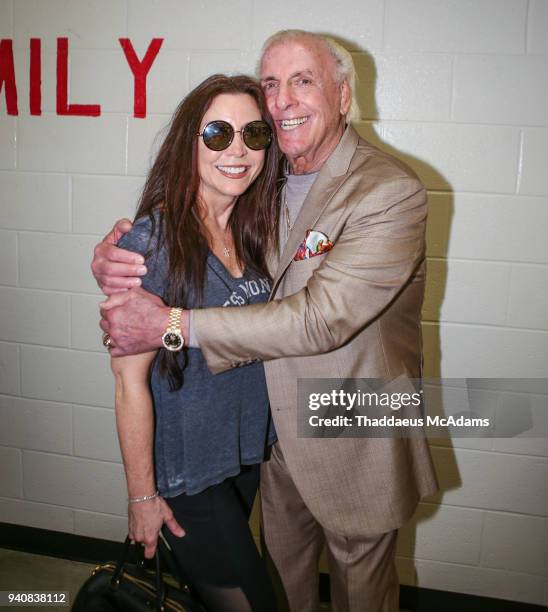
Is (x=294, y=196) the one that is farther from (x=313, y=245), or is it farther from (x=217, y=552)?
(x=217, y=552)

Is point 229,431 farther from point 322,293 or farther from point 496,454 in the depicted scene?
point 496,454

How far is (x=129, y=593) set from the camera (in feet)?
4.63

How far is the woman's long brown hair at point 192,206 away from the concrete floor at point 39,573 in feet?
5.21

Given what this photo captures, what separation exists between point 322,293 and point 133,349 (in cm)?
48

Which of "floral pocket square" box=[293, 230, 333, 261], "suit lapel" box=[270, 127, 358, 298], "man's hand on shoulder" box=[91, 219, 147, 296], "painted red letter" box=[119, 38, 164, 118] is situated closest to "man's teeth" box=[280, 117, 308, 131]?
"suit lapel" box=[270, 127, 358, 298]

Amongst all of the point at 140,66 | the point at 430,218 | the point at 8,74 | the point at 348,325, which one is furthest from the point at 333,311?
the point at 8,74

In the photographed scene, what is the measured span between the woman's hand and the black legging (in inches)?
1.5

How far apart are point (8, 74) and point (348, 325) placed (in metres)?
1.86

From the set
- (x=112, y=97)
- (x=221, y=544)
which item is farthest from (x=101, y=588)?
(x=112, y=97)

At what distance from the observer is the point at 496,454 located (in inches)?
88.9

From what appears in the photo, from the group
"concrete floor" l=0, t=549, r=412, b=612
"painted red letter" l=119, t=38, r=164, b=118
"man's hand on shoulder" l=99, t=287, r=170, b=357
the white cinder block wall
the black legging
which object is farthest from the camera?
"concrete floor" l=0, t=549, r=412, b=612

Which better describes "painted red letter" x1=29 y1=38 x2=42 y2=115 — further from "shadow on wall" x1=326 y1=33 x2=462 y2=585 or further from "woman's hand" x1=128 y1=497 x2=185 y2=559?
Answer: "woman's hand" x1=128 y1=497 x2=185 y2=559

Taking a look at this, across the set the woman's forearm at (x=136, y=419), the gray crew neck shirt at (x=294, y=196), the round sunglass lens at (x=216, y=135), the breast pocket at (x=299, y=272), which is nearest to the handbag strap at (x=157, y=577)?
the woman's forearm at (x=136, y=419)

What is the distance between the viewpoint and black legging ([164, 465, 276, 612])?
1474mm
